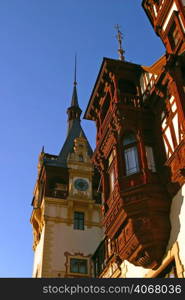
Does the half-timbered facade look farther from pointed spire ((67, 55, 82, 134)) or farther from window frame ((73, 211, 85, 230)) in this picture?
pointed spire ((67, 55, 82, 134))

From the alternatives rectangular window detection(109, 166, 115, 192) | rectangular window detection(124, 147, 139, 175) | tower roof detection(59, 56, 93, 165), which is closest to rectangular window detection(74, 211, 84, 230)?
tower roof detection(59, 56, 93, 165)

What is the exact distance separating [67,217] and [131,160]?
1986 cm

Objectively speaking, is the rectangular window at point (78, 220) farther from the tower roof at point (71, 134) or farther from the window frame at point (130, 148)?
the window frame at point (130, 148)

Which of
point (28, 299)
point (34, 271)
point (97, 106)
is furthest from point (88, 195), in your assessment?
point (28, 299)

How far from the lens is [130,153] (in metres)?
19.1

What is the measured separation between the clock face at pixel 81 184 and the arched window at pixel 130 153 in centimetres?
2041

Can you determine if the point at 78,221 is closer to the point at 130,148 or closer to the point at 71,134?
the point at 71,134

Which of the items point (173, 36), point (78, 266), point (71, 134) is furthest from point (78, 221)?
point (173, 36)

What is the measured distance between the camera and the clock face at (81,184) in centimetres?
3962

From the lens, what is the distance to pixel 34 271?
3728 centimetres

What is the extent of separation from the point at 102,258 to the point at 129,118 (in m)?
13.3

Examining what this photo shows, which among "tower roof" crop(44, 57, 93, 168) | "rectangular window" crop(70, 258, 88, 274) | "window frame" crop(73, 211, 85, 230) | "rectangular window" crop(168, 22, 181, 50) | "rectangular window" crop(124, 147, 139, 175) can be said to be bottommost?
"rectangular window" crop(124, 147, 139, 175)

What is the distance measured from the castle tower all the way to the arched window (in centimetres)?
1787

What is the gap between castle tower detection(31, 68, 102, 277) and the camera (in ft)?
114
